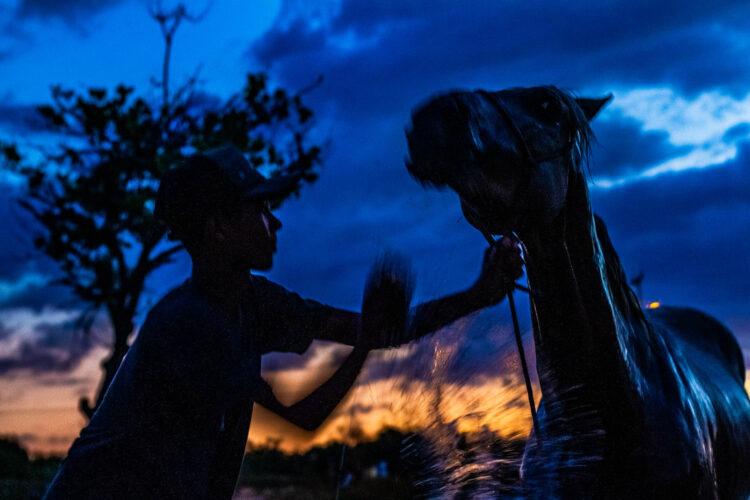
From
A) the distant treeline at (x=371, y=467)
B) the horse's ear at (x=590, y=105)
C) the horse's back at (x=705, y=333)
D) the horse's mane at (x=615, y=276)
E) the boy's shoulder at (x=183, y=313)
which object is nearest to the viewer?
the distant treeline at (x=371, y=467)

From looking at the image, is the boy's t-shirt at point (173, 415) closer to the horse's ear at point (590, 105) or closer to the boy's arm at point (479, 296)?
the boy's arm at point (479, 296)

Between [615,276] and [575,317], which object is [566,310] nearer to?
[575,317]

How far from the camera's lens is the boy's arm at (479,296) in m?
2.28

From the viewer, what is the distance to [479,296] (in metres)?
2.33

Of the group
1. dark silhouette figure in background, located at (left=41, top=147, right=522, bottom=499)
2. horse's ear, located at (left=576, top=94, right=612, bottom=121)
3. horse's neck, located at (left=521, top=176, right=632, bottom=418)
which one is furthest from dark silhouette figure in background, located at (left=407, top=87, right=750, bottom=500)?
horse's ear, located at (left=576, top=94, right=612, bottom=121)

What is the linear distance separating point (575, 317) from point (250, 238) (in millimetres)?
1072

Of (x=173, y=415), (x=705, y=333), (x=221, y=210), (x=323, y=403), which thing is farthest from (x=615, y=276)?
(x=705, y=333)

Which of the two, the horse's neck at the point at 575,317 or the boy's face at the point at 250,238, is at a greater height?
the boy's face at the point at 250,238

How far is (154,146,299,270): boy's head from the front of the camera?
2402 millimetres

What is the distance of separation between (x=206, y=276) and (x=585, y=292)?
4.06ft

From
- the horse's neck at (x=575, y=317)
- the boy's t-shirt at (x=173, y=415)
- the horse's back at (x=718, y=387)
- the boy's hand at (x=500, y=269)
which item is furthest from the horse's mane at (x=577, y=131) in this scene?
the boy's t-shirt at (x=173, y=415)

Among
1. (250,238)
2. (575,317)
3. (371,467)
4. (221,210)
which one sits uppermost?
(221,210)

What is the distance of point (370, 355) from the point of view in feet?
7.79

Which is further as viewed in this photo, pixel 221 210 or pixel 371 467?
pixel 221 210
